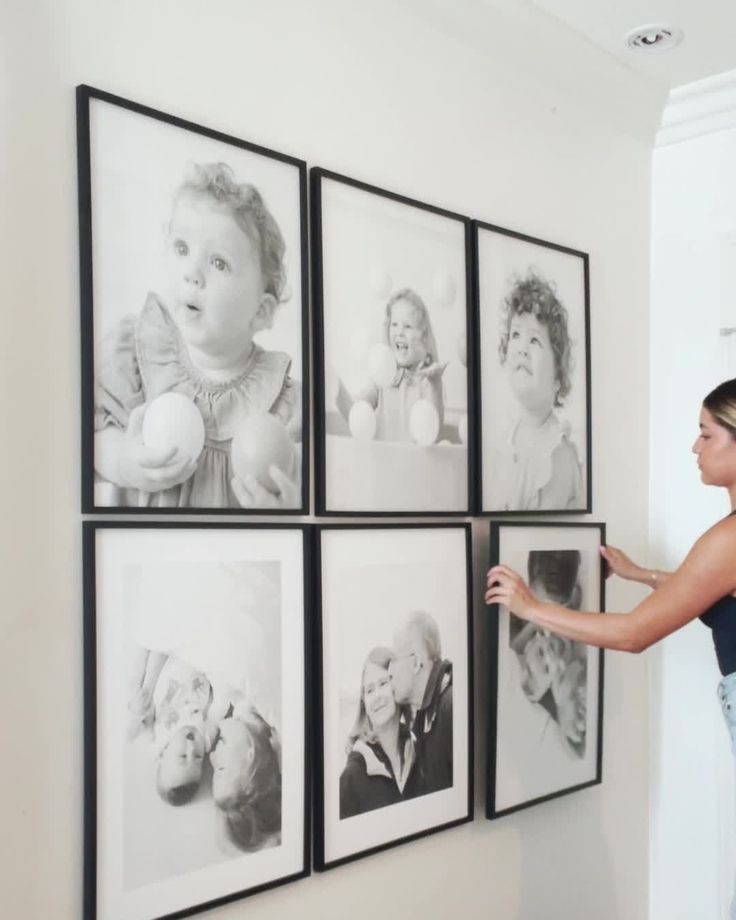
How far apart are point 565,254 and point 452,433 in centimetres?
57

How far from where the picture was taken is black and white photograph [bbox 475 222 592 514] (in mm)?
2029

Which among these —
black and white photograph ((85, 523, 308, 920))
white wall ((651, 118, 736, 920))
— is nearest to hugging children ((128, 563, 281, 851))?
black and white photograph ((85, 523, 308, 920))

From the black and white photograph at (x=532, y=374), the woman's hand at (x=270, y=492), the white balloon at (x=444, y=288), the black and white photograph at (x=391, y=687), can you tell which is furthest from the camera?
the black and white photograph at (x=532, y=374)

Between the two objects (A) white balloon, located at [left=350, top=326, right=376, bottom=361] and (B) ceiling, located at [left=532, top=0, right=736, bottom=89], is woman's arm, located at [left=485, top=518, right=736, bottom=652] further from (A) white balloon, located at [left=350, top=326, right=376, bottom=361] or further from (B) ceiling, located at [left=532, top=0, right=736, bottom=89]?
(B) ceiling, located at [left=532, top=0, right=736, bottom=89]

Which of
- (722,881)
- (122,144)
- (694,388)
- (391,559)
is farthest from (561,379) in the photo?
(722,881)

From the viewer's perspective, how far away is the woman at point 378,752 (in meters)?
1.73

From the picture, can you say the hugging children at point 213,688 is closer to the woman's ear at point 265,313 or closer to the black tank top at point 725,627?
the woman's ear at point 265,313

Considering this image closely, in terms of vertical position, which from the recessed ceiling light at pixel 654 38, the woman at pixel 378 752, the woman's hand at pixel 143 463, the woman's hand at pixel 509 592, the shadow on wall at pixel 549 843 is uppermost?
the recessed ceiling light at pixel 654 38

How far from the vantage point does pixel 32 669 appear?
1326 mm

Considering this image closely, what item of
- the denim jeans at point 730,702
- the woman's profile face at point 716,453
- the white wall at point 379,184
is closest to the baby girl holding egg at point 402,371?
the white wall at point 379,184

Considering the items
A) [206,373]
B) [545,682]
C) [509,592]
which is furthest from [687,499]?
→ [206,373]

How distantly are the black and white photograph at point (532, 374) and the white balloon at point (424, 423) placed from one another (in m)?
0.14

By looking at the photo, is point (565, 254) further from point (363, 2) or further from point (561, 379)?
point (363, 2)

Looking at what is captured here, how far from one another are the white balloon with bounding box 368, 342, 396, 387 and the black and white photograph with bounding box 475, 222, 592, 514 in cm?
24
